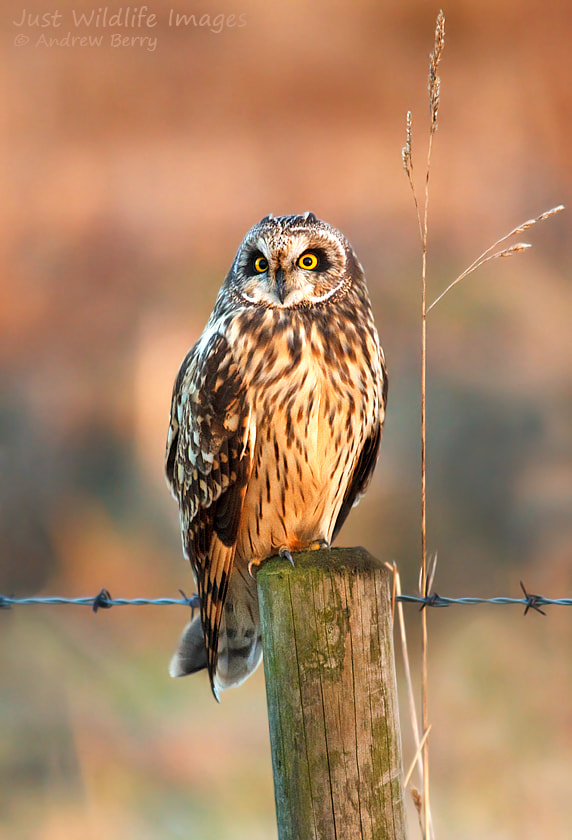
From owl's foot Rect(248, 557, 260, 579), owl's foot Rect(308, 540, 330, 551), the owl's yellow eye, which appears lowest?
owl's foot Rect(248, 557, 260, 579)

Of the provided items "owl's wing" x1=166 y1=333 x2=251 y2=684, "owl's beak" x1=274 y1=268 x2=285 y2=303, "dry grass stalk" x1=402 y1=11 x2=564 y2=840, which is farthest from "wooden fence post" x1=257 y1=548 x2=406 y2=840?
"owl's beak" x1=274 y1=268 x2=285 y2=303

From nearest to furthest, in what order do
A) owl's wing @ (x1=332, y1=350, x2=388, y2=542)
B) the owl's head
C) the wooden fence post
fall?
the wooden fence post < the owl's head < owl's wing @ (x1=332, y1=350, x2=388, y2=542)

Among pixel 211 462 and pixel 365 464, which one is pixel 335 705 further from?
pixel 365 464

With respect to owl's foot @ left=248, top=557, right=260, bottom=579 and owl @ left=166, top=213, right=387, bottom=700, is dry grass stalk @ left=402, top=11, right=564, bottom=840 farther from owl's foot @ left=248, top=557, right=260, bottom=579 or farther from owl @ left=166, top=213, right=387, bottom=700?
owl's foot @ left=248, top=557, right=260, bottom=579

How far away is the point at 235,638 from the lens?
2621mm

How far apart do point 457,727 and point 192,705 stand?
198cm

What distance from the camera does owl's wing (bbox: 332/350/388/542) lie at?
98.0 inches

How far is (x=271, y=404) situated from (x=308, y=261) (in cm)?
39

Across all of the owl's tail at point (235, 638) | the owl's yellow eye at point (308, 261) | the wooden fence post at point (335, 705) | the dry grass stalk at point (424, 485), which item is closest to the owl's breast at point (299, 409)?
the owl's yellow eye at point (308, 261)

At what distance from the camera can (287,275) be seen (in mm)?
2320

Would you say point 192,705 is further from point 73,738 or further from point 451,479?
point 451,479

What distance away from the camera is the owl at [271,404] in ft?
7.52

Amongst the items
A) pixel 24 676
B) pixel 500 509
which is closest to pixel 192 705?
pixel 24 676

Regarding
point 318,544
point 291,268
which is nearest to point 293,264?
point 291,268
